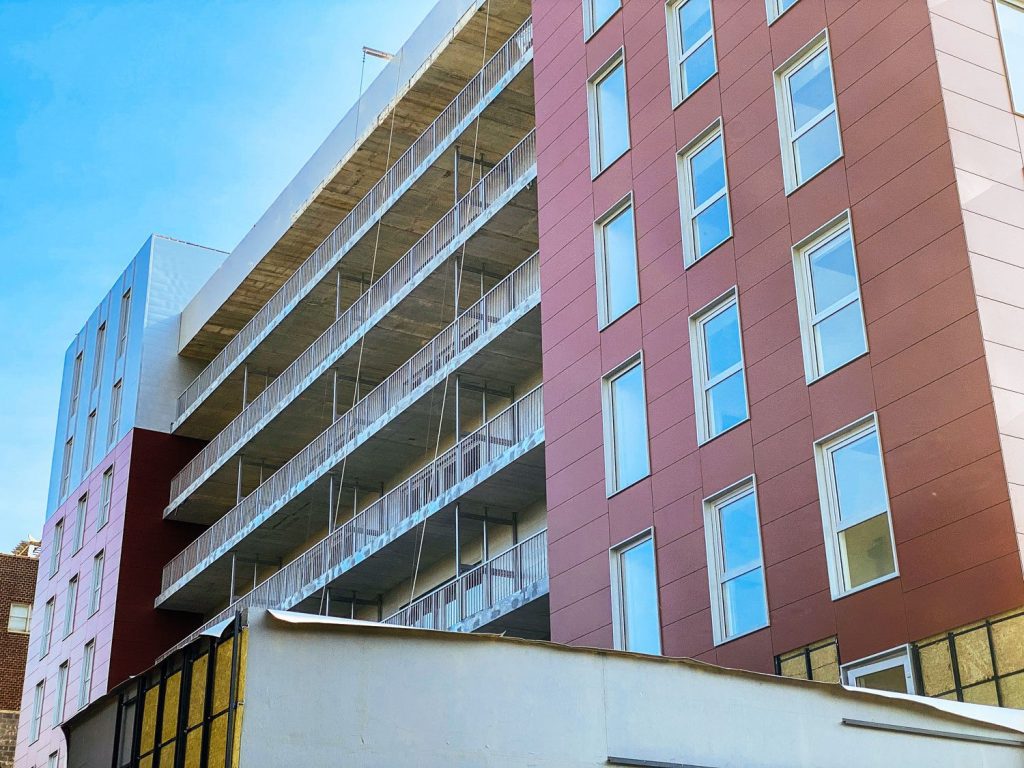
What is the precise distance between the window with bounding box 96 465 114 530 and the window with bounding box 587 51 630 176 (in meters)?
27.0

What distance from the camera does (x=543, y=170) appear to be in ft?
93.7

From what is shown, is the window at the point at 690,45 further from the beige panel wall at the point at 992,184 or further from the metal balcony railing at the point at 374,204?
the metal balcony railing at the point at 374,204

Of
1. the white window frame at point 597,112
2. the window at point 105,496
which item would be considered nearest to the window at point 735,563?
the white window frame at point 597,112

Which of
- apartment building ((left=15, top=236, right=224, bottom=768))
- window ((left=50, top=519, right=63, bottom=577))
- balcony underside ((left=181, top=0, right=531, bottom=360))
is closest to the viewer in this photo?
balcony underside ((left=181, top=0, right=531, bottom=360))

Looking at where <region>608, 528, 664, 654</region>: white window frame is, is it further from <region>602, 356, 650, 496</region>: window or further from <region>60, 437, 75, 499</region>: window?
<region>60, 437, 75, 499</region>: window

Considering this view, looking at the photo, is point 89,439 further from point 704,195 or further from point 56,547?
point 704,195

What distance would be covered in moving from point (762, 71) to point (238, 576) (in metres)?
27.6

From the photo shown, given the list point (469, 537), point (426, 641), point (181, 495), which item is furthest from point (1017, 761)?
point (181, 495)

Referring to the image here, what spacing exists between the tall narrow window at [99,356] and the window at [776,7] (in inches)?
1388

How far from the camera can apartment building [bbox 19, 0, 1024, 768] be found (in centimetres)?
1781

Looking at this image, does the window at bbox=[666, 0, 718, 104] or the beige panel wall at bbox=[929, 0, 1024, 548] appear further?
the window at bbox=[666, 0, 718, 104]

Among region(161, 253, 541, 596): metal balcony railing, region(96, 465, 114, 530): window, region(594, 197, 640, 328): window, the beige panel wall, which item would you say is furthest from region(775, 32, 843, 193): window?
region(96, 465, 114, 530): window

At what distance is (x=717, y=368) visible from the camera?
22.1 m

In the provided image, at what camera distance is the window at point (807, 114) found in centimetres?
2089
